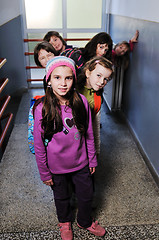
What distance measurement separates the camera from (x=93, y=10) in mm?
4410

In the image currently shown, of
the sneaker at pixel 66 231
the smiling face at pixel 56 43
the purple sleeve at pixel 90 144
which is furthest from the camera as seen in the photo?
the smiling face at pixel 56 43

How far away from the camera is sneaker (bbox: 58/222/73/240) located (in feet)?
5.62

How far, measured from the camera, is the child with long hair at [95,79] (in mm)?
1632

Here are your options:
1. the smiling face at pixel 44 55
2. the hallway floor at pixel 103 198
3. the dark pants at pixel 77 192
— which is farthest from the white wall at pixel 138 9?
the dark pants at pixel 77 192

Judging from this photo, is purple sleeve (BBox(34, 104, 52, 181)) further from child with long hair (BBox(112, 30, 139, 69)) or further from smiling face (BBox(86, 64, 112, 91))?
child with long hair (BBox(112, 30, 139, 69))

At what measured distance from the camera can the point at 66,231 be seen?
1.73 meters

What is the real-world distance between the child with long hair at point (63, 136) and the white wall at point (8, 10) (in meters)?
2.11

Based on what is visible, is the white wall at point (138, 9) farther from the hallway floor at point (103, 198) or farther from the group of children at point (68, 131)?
the hallway floor at point (103, 198)

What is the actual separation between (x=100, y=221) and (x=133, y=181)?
57cm

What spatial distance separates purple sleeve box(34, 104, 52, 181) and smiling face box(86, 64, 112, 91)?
43cm

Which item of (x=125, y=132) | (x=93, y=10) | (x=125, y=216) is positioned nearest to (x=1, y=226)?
(x=125, y=216)

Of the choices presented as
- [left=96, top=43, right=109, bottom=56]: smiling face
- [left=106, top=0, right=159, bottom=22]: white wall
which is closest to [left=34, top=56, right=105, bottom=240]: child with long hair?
[left=96, top=43, right=109, bottom=56]: smiling face

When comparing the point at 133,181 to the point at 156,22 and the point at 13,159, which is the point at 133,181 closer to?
the point at 13,159

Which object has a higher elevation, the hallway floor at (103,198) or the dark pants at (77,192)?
the dark pants at (77,192)
